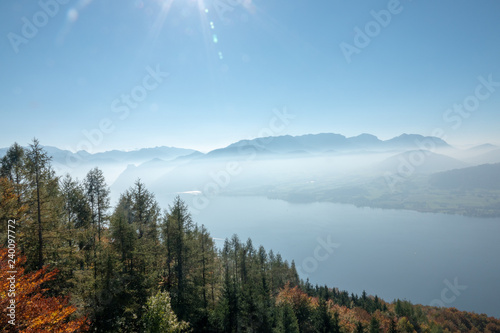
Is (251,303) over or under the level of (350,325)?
over

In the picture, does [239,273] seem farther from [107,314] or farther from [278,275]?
[107,314]

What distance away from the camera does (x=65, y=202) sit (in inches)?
959

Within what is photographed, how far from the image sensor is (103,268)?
14656 millimetres

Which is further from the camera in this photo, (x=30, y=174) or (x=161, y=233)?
(x=161, y=233)

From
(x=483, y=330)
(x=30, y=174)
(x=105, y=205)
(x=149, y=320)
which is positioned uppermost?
(x=30, y=174)

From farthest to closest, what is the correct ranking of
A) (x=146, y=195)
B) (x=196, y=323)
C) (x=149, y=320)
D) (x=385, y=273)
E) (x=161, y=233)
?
(x=385, y=273), (x=146, y=195), (x=161, y=233), (x=196, y=323), (x=149, y=320)

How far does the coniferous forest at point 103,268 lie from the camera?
10.7 m

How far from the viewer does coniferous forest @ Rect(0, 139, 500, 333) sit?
422 inches

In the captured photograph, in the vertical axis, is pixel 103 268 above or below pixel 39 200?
below

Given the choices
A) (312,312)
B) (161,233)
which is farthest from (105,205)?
(312,312)

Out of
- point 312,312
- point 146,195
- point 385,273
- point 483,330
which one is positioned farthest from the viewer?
point 385,273

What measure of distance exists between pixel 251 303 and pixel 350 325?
26.0 metres

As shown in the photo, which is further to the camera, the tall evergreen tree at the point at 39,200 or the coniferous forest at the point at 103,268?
the tall evergreen tree at the point at 39,200

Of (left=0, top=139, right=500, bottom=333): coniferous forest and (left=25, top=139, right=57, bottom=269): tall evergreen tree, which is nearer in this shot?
(left=0, top=139, right=500, bottom=333): coniferous forest
